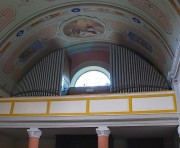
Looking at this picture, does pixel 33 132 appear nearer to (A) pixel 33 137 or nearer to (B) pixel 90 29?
(A) pixel 33 137

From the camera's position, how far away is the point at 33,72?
43.3ft

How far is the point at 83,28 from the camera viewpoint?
12.1m

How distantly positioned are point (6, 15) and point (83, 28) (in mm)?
3451

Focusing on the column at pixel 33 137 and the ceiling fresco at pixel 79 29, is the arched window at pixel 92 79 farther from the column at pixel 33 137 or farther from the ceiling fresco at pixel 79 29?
the column at pixel 33 137

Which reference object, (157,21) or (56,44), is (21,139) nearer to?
(56,44)

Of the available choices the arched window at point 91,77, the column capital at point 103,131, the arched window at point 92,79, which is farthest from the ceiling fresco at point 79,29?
the column capital at point 103,131

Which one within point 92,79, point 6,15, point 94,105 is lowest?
point 94,105

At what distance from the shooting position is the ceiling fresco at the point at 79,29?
970 cm

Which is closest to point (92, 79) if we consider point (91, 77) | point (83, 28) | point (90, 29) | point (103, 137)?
point (91, 77)

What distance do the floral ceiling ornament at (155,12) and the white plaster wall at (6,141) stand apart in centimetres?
762

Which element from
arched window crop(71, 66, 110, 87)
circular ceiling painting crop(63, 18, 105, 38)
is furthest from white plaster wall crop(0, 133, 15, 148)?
circular ceiling painting crop(63, 18, 105, 38)

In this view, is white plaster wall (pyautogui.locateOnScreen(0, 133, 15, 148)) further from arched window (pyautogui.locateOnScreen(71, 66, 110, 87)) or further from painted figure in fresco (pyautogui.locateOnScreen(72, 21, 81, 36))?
painted figure in fresco (pyautogui.locateOnScreen(72, 21, 81, 36))

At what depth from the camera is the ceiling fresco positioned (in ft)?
31.8

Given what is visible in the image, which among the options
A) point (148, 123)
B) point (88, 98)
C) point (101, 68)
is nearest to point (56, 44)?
point (101, 68)
